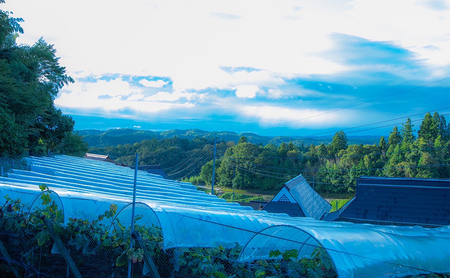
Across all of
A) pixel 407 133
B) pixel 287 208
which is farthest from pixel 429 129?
pixel 287 208

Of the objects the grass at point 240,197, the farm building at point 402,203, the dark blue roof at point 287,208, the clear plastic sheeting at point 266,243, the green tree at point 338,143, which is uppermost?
the green tree at point 338,143

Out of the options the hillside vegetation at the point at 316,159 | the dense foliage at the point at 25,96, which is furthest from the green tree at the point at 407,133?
the dense foliage at the point at 25,96

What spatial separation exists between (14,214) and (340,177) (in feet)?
113

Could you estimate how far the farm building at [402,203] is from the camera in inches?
532

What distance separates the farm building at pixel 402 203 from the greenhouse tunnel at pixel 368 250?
10.4 metres

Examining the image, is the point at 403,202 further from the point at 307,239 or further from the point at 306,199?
the point at 307,239

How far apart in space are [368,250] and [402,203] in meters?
12.3

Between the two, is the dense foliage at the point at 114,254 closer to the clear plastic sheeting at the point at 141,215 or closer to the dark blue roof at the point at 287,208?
the clear plastic sheeting at the point at 141,215

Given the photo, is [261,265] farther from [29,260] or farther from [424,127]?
[424,127]

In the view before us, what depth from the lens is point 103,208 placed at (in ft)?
18.7

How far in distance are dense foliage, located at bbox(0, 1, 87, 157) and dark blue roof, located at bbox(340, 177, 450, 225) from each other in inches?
531

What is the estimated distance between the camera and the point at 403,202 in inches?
562

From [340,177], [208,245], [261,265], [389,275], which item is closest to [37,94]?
[208,245]

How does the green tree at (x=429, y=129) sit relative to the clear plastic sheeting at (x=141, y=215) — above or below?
above
